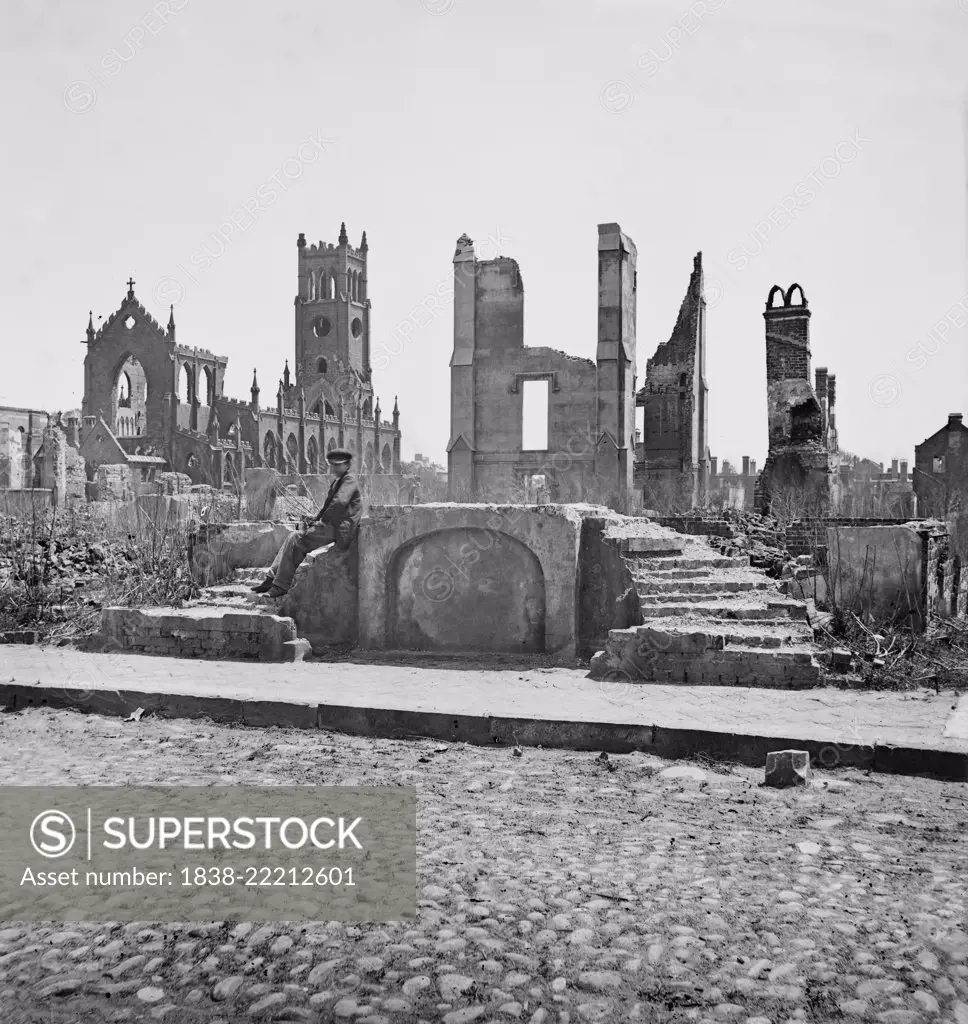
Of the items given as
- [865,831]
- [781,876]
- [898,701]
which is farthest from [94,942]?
[898,701]

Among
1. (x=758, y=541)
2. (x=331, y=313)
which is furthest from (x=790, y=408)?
(x=331, y=313)

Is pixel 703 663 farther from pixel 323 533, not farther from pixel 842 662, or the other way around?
pixel 323 533

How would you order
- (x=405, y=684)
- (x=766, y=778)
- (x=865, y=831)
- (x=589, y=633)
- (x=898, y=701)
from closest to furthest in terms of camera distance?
(x=865, y=831), (x=766, y=778), (x=898, y=701), (x=405, y=684), (x=589, y=633)

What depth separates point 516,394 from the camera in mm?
25109

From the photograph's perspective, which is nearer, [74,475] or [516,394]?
[516,394]

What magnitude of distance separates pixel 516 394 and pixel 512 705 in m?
18.4

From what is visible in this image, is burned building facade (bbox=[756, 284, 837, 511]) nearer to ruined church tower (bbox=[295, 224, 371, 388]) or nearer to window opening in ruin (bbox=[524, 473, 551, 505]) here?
window opening in ruin (bbox=[524, 473, 551, 505])

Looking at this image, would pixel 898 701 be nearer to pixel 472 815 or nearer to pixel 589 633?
pixel 589 633

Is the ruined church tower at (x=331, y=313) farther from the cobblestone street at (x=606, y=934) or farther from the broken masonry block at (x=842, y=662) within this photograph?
the cobblestone street at (x=606, y=934)

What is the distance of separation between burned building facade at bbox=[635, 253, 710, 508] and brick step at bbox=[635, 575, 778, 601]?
60.2 ft

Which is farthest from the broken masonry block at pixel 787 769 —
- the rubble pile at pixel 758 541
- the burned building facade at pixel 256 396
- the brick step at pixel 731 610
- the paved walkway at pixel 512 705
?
the burned building facade at pixel 256 396

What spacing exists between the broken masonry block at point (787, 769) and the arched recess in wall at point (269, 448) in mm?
55740

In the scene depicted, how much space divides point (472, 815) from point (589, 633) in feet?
17.8

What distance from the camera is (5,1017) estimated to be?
9.53 feet
